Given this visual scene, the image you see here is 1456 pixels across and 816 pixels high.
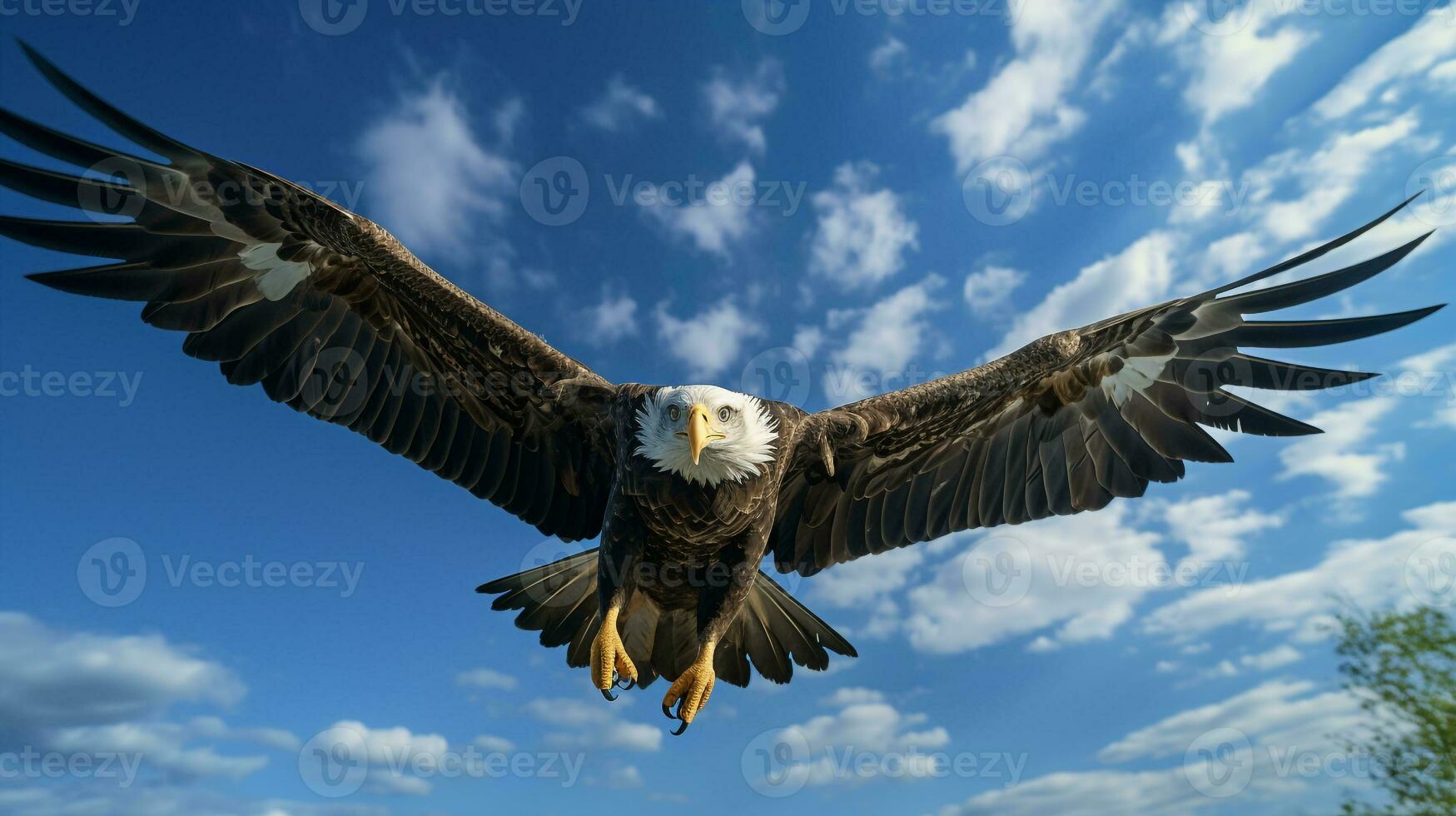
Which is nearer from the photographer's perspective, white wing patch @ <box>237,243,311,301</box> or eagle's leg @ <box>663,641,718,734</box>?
eagle's leg @ <box>663,641,718,734</box>

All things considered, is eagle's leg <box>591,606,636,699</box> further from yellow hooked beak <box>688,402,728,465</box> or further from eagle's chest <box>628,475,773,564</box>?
yellow hooked beak <box>688,402,728,465</box>

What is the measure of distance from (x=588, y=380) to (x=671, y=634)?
2014 millimetres

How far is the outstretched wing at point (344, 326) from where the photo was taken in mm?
5645

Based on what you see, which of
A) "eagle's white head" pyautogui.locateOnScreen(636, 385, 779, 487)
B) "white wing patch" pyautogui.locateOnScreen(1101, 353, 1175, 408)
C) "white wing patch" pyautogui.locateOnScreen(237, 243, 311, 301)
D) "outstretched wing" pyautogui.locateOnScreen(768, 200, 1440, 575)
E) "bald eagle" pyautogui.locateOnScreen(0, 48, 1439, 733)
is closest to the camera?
"eagle's white head" pyautogui.locateOnScreen(636, 385, 779, 487)

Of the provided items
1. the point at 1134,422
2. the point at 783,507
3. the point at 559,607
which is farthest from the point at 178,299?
the point at 1134,422

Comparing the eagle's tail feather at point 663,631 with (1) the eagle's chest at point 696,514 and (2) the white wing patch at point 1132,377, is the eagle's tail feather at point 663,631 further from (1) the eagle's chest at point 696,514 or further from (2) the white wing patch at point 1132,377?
(2) the white wing patch at point 1132,377

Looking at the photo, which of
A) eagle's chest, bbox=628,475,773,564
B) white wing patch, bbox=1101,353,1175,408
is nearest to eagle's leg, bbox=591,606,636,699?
eagle's chest, bbox=628,475,773,564

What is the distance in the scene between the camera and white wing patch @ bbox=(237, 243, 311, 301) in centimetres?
603

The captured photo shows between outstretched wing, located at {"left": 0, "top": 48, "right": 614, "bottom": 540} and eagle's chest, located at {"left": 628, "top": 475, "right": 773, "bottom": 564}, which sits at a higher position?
outstretched wing, located at {"left": 0, "top": 48, "right": 614, "bottom": 540}

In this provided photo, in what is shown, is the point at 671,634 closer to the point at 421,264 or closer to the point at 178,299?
the point at 421,264

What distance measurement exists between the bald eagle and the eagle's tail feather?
0.01 metres

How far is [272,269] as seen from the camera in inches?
241

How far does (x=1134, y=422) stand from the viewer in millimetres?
6797

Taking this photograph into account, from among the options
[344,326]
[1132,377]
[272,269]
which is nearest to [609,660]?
[344,326]
